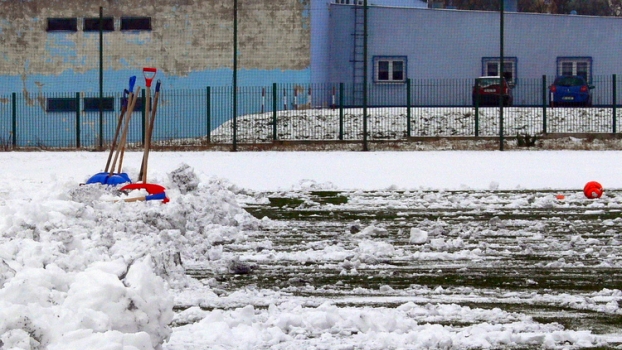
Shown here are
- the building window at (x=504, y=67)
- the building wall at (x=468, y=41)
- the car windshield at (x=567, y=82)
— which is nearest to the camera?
the car windshield at (x=567, y=82)

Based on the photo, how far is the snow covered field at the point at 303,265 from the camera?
4.60 m

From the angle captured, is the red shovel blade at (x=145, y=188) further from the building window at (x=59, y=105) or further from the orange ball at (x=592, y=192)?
the building window at (x=59, y=105)

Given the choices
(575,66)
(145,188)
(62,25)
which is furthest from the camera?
(575,66)

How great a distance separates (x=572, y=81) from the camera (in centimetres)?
3653

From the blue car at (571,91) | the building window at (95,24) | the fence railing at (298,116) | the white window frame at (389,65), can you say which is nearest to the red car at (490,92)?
the fence railing at (298,116)

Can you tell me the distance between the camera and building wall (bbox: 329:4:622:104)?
3794 centimetres

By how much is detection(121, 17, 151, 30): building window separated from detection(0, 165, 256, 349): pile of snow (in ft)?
90.6

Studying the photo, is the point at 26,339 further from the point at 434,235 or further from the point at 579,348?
the point at 434,235

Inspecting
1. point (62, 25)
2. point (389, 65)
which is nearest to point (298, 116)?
point (389, 65)

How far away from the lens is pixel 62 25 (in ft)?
122

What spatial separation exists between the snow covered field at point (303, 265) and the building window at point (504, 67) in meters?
23.5

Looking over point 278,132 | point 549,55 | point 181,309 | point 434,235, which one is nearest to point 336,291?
point 181,309

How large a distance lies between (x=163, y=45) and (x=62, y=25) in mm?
3720

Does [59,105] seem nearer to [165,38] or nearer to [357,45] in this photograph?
[165,38]
